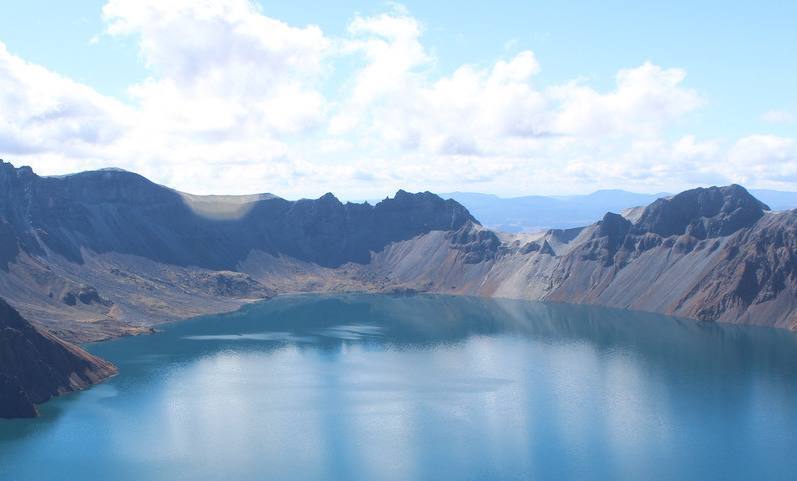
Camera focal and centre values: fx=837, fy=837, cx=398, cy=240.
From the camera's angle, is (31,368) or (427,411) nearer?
(427,411)

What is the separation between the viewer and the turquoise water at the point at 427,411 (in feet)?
264

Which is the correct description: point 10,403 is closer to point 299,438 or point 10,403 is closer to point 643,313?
point 299,438

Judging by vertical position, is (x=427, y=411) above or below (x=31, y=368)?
below

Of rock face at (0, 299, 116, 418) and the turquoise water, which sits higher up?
rock face at (0, 299, 116, 418)

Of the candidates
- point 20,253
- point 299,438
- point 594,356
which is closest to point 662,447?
point 299,438

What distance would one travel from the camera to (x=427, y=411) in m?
102

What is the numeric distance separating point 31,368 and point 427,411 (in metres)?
50.5

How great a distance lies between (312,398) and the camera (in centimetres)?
11075

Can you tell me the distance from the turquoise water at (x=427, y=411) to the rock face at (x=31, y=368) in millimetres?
2540

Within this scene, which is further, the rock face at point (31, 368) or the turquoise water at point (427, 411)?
the rock face at point (31, 368)

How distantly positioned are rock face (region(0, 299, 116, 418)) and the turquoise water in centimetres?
254

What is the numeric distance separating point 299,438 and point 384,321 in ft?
345

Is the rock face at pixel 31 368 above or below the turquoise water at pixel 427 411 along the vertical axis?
above

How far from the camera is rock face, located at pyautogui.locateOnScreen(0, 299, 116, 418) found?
97.1m
